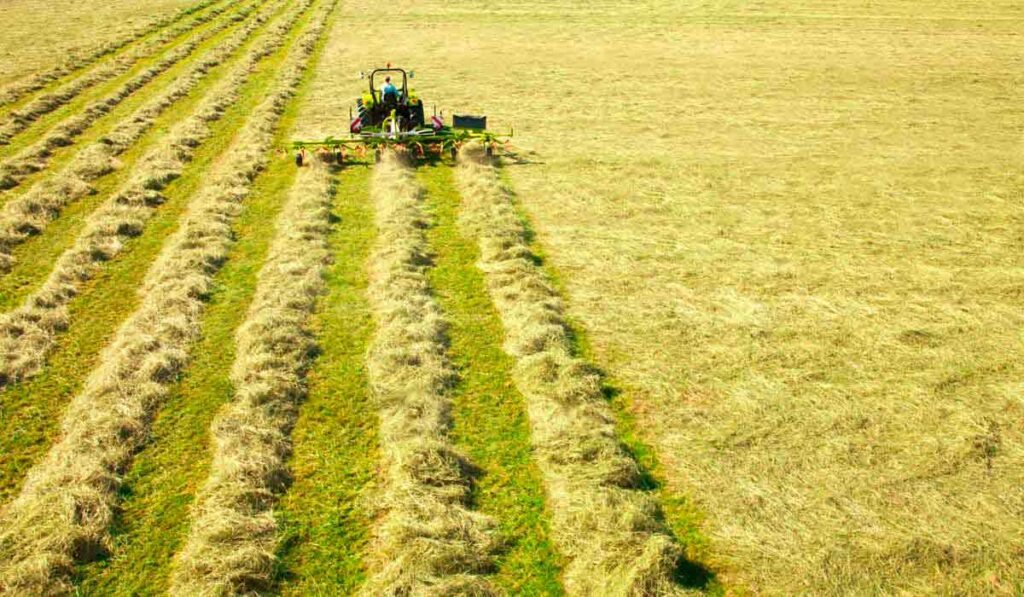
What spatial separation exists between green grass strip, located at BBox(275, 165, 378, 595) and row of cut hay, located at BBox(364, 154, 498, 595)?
0.18m

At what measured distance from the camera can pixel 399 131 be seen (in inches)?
657

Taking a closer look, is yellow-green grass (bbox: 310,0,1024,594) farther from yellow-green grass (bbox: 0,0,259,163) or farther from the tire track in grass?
yellow-green grass (bbox: 0,0,259,163)

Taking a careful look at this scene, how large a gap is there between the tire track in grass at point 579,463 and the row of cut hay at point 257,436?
2527 mm

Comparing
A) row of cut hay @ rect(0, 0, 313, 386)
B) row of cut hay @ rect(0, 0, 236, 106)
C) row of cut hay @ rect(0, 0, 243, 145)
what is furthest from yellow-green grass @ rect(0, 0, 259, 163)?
row of cut hay @ rect(0, 0, 313, 386)

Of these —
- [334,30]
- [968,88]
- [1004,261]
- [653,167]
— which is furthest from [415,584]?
[334,30]

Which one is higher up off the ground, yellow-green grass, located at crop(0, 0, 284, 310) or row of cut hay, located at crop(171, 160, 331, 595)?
yellow-green grass, located at crop(0, 0, 284, 310)

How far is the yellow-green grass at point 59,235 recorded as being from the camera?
33.3ft

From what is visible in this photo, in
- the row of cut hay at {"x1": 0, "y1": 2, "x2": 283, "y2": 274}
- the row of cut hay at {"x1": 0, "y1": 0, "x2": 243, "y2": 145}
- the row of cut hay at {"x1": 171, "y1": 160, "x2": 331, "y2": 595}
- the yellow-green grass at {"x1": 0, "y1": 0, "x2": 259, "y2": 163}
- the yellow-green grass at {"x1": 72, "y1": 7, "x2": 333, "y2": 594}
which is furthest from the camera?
the row of cut hay at {"x1": 0, "y1": 0, "x2": 243, "y2": 145}

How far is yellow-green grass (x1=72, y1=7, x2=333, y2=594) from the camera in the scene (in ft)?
18.1

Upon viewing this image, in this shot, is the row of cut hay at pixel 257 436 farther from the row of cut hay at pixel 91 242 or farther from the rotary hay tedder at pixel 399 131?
the rotary hay tedder at pixel 399 131

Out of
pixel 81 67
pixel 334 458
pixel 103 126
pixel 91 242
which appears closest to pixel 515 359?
pixel 334 458

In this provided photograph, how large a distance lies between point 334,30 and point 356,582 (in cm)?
Result: 3752

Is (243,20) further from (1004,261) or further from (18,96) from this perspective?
(1004,261)

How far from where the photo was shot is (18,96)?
71.3ft
